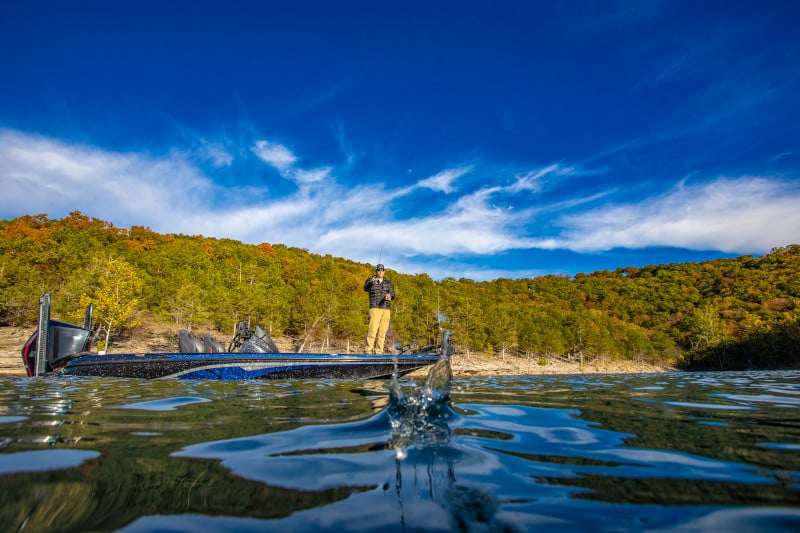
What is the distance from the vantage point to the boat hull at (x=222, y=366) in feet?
32.0

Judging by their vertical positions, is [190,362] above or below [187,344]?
below

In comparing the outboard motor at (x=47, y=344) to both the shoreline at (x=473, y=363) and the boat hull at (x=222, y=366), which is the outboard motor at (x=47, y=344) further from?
the shoreline at (x=473, y=363)

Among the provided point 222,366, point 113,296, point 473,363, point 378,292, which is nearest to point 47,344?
point 222,366

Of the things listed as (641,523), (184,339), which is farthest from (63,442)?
(184,339)

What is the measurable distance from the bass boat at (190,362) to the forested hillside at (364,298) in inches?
145

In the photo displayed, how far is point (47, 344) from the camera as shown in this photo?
34.5 ft

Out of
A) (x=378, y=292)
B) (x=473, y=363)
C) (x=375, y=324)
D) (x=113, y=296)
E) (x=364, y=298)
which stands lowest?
(x=473, y=363)

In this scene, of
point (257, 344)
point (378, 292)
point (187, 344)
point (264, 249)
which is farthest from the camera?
point (264, 249)

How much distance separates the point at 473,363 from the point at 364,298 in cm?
1723

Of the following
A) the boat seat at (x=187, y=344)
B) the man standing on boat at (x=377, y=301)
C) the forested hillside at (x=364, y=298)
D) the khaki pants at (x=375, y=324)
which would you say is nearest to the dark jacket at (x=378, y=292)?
the man standing on boat at (x=377, y=301)

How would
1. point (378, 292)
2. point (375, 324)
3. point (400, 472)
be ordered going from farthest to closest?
point (375, 324), point (378, 292), point (400, 472)

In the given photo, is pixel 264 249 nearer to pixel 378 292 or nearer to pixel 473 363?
pixel 473 363

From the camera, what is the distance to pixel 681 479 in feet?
5.67

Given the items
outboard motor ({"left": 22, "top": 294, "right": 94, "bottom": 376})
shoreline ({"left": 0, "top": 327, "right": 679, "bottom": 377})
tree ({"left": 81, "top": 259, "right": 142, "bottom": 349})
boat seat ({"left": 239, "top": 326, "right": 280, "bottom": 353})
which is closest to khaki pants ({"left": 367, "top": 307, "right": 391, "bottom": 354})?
shoreline ({"left": 0, "top": 327, "right": 679, "bottom": 377})
